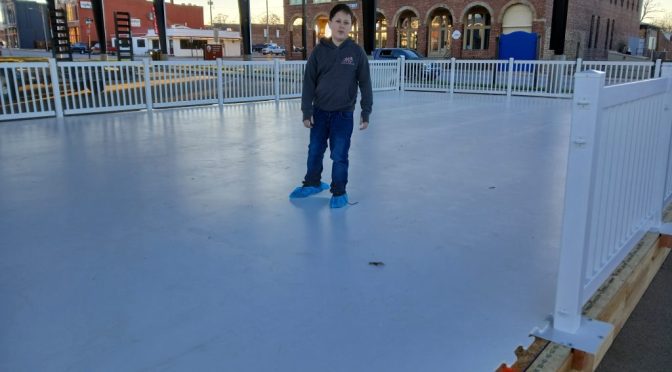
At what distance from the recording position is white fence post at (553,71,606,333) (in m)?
2.00

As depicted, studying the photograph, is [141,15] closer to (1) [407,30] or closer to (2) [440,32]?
(1) [407,30]

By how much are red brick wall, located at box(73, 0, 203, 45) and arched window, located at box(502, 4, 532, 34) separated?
1772 inches

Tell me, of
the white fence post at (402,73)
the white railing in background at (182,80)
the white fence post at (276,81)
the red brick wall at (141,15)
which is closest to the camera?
the white railing in background at (182,80)

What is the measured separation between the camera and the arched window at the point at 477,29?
31.8 meters

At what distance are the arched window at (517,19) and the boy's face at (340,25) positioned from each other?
1140 inches

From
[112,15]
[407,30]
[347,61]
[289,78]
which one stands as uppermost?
[112,15]

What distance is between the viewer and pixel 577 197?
2.12 meters

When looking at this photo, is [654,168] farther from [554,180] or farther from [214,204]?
[214,204]

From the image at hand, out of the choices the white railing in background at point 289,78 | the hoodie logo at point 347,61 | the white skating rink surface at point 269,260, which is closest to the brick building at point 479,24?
the white railing in background at point 289,78

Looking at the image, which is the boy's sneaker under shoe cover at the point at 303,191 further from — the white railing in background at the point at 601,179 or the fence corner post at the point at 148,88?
the fence corner post at the point at 148,88

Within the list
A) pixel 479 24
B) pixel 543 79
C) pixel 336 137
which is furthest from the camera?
pixel 479 24

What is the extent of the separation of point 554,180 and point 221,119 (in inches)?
253

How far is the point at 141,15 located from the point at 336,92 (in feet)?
230

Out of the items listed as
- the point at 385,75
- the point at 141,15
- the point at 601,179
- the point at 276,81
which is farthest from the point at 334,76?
the point at 141,15
